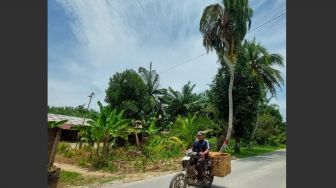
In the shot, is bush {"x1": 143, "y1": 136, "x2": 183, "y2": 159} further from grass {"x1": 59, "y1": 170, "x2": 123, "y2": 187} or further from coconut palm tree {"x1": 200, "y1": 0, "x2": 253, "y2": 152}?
grass {"x1": 59, "y1": 170, "x2": 123, "y2": 187}

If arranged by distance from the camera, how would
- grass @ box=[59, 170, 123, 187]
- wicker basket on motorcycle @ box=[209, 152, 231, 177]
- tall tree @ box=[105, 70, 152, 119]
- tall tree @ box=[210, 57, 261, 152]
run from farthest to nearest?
tall tree @ box=[105, 70, 152, 119], tall tree @ box=[210, 57, 261, 152], grass @ box=[59, 170, 123, 187], wicker basket on motorcycle @ box=[209, 152, 231, 177]

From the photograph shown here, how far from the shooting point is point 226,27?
72.2 ft

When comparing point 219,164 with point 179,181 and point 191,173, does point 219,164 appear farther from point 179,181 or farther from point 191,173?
point 179,181

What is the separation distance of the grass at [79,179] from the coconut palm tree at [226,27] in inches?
459

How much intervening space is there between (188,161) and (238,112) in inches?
654

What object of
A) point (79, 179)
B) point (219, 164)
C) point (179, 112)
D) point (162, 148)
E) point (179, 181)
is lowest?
point (79, 179)

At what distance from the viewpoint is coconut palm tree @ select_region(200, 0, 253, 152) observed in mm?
21609

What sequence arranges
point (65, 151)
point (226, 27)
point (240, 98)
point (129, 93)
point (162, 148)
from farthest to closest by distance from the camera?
point (129, 93) < point (240, 98) < point (226, 27) < point (162, 148) < point (65, 151)

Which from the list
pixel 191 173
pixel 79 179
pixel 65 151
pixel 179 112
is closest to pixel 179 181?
pixel 191 173

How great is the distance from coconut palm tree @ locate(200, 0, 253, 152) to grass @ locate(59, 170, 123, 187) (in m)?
11.7

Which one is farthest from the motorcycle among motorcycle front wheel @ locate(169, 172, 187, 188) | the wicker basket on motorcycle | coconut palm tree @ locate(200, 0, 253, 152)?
coconut palm tree @ locate(200, 0, 253, 152)

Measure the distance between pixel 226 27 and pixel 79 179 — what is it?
47.4 ft

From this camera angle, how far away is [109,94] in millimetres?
36031

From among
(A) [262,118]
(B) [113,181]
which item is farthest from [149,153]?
(A) [262,118]
